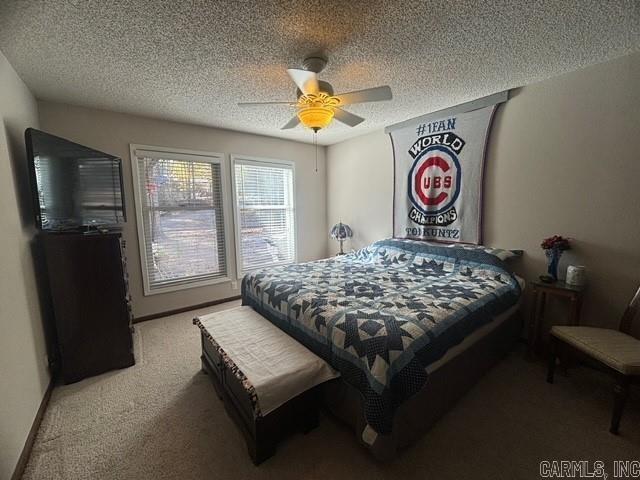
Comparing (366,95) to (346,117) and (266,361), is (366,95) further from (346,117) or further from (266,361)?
(266,361)

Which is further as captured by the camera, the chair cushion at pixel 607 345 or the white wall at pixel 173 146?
the white wall at pixel 173 146

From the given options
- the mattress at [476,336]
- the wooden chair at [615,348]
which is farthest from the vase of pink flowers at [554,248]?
the wooden chair at [615,348]

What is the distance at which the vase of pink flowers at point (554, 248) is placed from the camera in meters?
2.15

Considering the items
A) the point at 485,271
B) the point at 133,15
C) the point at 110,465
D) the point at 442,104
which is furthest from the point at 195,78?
the point at 485,271

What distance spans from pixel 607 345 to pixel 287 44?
9.22ft

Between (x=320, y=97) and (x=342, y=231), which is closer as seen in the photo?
(x=320, y=97)

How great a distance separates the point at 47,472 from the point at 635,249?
3.97 metres

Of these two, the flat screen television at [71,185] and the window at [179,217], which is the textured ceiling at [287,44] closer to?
the flat screen television at [71,185]

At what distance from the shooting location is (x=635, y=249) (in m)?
1.90

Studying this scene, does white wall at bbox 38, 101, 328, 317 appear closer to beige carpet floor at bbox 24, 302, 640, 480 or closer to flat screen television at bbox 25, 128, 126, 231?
flat screen television at bbox 25, 128, 126, 231

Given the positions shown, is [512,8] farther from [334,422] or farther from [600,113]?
[334,422]

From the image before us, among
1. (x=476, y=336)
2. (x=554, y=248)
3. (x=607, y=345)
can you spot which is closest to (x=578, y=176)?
(x=554, y=248)

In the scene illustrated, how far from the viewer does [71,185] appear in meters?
2.10

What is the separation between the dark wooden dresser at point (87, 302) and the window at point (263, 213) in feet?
5.56
